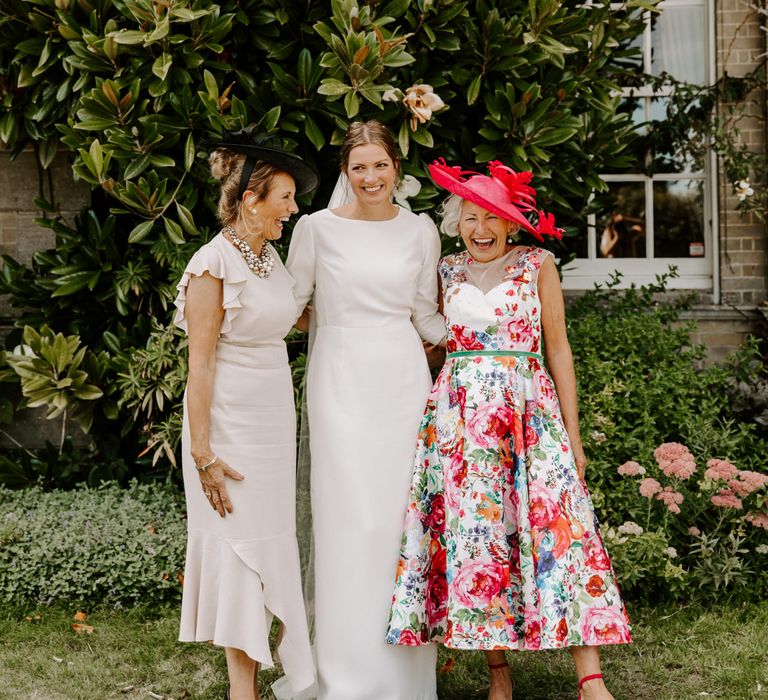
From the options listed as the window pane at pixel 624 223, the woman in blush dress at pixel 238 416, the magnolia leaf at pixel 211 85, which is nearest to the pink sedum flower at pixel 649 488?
the woman in blush dress at pixel 238 416

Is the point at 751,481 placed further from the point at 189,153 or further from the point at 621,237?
the point at 189,153

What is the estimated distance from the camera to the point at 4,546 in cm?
492

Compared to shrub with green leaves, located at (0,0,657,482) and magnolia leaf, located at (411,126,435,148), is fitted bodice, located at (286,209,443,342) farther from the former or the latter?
magnolia leaf, located at (411,126,435,148)

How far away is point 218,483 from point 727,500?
8.77 feet

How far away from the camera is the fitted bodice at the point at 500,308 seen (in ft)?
11.2

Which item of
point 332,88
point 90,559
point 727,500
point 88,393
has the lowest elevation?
point 90,559

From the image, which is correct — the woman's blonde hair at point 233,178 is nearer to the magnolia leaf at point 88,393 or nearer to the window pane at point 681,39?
the magnolia leaf at point 88,393

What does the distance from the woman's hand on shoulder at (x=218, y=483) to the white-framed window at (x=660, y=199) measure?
443cm

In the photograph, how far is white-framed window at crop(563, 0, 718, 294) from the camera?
710 centimetres

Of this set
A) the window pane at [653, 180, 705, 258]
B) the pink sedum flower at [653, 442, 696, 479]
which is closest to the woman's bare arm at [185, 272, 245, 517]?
the pink sedum flower at [653, 442, 696, 479]

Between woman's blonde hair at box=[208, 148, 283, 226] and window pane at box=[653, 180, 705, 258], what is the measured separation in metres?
4.70

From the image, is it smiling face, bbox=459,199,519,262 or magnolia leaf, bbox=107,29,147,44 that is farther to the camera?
magnolia leaf, bbox=107,29,147,44

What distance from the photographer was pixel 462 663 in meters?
4.04

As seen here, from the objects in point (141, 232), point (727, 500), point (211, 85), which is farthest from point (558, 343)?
point (141, 232)
